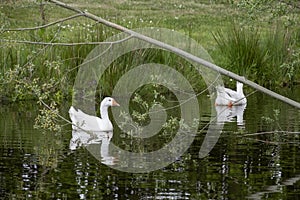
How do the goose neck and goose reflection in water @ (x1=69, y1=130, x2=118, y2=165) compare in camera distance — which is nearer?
goose reflection in water @ (x1=69, y1=130, x2=118, y2=165)

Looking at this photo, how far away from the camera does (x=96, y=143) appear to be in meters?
11.8

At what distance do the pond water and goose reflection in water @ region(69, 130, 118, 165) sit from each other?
0.01 meters

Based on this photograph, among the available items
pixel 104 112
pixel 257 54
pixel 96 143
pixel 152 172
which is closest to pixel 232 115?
pixel 104 112

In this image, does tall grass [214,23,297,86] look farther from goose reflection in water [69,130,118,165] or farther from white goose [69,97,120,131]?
goose reflection in water [69,130,118,165]

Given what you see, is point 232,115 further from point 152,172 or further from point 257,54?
point 152,172

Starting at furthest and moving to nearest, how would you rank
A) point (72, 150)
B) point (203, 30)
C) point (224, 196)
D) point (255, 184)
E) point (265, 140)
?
1. point (203, 30)
2. point (265, 140)
3. point (72, 150)
4. point (255, 184)
5. point (224, 196)

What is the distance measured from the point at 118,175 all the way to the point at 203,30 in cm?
2009

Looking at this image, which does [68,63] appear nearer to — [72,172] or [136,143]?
[136,143]

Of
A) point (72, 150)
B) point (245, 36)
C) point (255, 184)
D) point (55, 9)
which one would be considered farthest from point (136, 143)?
point (55, 9)

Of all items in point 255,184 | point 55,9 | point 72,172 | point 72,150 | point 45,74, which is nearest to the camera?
point 255,184

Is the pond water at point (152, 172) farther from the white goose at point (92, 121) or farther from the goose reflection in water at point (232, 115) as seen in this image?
the goose reflection in water at point (232, 115)

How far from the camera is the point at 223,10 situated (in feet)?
122

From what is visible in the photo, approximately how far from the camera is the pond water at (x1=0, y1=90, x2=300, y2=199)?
27.4 ft

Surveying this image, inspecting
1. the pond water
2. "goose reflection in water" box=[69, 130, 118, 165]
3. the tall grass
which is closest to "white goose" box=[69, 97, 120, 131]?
"goose reflection in water" box=[69, 130, 118, 165]
